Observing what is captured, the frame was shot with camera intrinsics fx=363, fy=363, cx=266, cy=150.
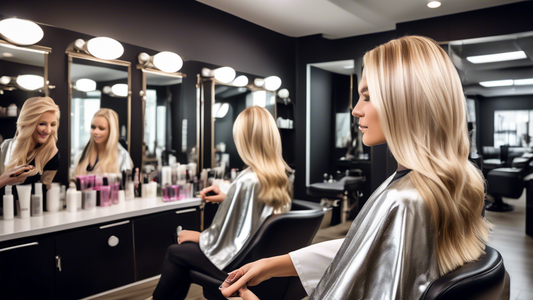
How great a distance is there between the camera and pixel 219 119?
3.46m

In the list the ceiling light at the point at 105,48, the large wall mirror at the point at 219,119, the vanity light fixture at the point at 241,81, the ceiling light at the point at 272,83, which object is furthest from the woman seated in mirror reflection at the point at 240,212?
the ceiling light at the point at 272,83

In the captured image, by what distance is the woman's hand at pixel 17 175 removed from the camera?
208cm

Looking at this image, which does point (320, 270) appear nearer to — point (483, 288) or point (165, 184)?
point (483, 288)

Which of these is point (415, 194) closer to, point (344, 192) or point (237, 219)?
point (237, 219)

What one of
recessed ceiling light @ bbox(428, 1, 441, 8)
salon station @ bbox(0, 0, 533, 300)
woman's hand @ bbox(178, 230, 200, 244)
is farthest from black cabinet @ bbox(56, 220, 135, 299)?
recessed ceiling light @ bbox(428, 1, 441, 8)

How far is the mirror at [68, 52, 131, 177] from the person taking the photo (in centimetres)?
240

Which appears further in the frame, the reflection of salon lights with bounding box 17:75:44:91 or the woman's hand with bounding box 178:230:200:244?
the reflection of salon lights with bounding box 17:75:44:91

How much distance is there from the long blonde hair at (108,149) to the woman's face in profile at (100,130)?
2 centimetres

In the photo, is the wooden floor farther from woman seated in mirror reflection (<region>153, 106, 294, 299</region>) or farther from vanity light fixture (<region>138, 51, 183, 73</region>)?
vanity light fixture (<region>138, 51, 183, 73</region>)

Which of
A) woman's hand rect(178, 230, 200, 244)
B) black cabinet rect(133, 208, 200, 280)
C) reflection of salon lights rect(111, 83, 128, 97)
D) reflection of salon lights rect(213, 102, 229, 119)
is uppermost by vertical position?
reflection of salon lights rect(111, 83, 128, 97)

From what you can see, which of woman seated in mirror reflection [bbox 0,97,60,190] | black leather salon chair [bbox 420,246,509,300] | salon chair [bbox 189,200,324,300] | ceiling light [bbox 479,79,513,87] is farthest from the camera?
ceiling light [bbox 479,79,513,87]

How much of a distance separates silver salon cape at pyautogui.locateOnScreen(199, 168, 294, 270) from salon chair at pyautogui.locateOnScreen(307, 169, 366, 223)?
232 cm

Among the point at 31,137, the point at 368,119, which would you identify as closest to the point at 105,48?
the point at 31,137

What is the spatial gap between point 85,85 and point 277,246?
172cm
